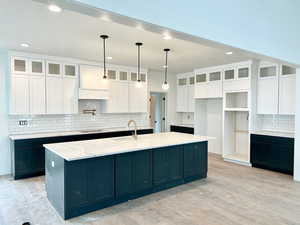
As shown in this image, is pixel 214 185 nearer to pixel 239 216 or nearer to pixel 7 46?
pixel 239 216

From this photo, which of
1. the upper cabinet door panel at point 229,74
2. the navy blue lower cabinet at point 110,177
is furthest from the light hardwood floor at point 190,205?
the upper cabinet door panel at point 229,74

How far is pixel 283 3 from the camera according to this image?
388 centimetres

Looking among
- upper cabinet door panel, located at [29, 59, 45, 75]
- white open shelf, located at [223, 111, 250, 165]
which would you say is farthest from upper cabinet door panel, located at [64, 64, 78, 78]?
white open shelf, located at [223, 111, 250, 165]

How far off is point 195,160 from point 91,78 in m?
3.37

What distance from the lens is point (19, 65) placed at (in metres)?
4.73

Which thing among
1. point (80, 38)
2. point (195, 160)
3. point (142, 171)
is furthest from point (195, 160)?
point (80, 38)

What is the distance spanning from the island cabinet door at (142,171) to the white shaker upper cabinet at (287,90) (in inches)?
139

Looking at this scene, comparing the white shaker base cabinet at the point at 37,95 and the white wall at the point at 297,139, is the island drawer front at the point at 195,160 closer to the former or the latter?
the white wall at the point at 297,139

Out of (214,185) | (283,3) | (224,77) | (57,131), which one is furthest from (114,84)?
(283,3)

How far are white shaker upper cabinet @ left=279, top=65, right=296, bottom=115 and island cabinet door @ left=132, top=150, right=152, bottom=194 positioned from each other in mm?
3543

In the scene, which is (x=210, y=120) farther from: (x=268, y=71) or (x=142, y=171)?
(x=142, y=171)

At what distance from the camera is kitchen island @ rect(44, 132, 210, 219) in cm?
292

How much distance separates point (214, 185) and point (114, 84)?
Answer: 377cm

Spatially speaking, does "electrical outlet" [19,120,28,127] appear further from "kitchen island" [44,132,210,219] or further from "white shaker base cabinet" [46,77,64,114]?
"kitchen island" [44,132,210,219]
